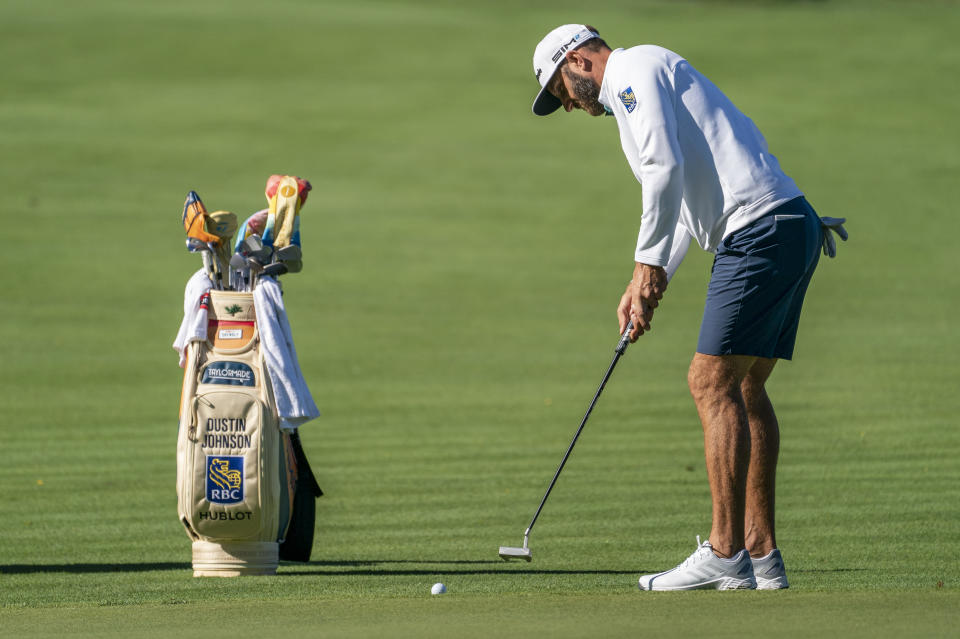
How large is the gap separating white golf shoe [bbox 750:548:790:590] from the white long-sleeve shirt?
1028 millimetres

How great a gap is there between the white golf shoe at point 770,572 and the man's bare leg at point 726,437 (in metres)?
0.15

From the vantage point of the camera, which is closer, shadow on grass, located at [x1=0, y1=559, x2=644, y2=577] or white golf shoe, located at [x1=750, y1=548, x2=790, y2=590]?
white golf shoe, located at [x1=750, y1=548, x2=790, y2=590]

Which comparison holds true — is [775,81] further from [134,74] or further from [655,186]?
[655,186]

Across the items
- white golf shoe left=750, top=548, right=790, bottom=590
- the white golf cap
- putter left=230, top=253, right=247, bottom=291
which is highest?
the white golf cap

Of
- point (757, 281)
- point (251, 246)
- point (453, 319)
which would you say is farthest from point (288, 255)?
point (453, 319)

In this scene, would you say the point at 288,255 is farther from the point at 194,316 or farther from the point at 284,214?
the point at 194,316

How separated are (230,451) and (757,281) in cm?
228

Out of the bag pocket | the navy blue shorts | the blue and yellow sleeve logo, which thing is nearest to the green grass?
the bag pocket

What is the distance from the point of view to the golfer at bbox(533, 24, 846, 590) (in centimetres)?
458

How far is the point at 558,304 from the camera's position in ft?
54.9

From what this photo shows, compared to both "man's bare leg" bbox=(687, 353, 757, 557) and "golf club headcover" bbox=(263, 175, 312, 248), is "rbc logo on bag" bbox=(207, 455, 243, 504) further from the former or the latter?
"man's bare leg" bbox=(687, 353, 757, 557)

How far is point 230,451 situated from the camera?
5.77 metres

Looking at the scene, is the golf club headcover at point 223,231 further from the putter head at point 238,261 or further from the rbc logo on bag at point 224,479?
the rbc logo on bag at point 224,479

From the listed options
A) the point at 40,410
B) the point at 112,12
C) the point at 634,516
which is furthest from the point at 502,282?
the point at 112,12
